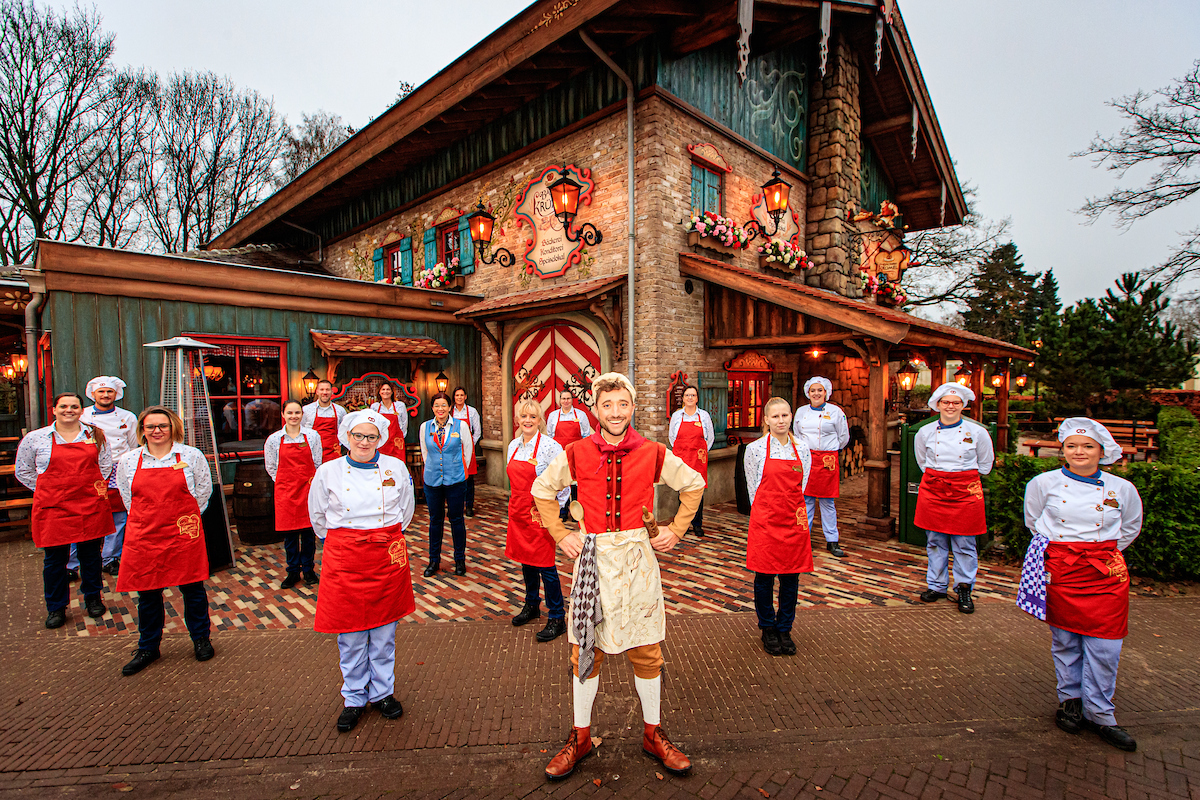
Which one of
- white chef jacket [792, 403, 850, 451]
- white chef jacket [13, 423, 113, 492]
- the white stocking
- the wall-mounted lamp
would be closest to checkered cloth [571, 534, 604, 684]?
the white stocking

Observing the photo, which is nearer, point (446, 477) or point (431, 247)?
point (446, 477)

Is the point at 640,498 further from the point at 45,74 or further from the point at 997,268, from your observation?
the point at 997,268

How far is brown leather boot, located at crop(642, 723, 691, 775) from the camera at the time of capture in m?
2.56

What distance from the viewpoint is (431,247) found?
11.3 m

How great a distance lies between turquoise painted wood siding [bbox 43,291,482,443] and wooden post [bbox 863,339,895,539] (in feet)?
24.8

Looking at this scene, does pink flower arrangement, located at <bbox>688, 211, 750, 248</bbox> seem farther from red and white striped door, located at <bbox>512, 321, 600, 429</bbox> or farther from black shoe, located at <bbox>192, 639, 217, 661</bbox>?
black shoe, located at <bbox>192, 639, 217, 661</bbox>

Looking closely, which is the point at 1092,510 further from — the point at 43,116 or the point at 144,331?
the point at 43,116

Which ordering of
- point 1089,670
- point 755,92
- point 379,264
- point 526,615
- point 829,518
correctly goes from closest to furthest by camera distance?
1. point 1089,670
2. point 526,615
3. point 829,518
4. point 755,92
5. point 379,264

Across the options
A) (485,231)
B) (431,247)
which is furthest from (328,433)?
(431,247)

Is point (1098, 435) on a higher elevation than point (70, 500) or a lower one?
higher

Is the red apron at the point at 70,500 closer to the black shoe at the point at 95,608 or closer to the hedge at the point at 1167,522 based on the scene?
the black shoe at the point at 95,608

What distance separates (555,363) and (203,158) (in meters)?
22.8

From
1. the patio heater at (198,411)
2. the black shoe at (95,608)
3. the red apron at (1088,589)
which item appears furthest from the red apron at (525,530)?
the black shoe at (95,608)

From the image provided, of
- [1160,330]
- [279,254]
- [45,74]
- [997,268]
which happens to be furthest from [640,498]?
[997,268]
